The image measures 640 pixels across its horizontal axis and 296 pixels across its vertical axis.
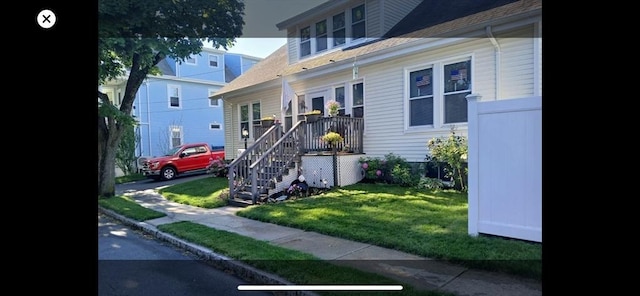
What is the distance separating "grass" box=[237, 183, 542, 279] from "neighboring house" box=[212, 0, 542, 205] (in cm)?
151

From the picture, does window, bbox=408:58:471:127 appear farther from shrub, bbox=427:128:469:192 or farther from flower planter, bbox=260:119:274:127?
flower planter, bbox=260:119:274:127

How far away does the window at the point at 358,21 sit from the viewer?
8578mm

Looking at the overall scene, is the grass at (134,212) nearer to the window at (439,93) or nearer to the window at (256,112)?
the window at (439,93)

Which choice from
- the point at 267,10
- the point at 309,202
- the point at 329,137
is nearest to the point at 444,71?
the point at 329,137

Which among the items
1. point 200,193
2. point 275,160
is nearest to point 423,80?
point 275,160

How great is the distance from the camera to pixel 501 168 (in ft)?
10.3

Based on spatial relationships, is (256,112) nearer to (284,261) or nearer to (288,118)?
(288,118)

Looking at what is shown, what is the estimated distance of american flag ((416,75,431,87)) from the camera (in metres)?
7.17

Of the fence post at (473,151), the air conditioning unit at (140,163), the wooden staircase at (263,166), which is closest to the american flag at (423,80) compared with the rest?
the wooden staircase at (263,166)

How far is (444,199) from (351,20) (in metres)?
5.25

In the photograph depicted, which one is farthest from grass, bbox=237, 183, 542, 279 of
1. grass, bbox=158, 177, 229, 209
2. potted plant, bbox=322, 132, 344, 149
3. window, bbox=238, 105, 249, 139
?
window, bbox=238, 105, 249, 139

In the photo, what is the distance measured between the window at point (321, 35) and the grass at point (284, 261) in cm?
653
